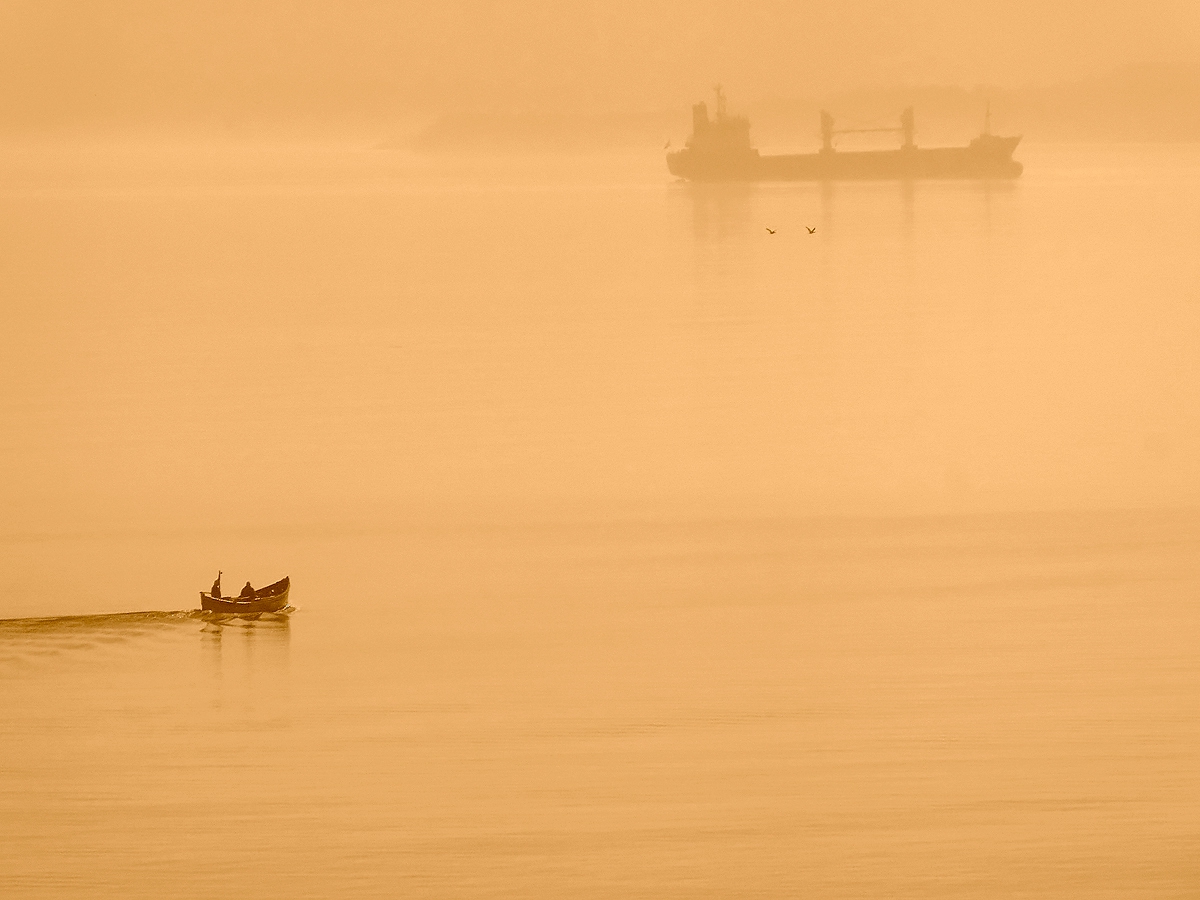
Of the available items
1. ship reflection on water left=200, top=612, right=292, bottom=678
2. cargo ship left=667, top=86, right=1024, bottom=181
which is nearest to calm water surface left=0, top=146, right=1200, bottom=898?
ship reflection on water left=200, top=612, right=292, bottom=678

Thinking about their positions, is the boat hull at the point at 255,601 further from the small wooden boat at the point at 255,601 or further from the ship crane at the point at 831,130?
the ship crane at the point at 831,130

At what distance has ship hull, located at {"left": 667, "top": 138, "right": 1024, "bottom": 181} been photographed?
83.1m

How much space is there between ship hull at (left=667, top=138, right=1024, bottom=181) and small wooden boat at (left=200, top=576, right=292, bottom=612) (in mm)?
73432

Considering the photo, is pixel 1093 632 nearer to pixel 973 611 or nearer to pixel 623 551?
pixel 973 611

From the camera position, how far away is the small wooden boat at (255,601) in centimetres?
1051

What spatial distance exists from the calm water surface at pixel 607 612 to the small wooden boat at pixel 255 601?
0.15m

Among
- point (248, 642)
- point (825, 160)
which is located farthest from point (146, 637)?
point (825, 160)

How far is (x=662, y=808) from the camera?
7.61 metres

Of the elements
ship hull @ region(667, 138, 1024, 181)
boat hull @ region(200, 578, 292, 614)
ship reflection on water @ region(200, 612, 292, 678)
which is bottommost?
ship reflection on water @ region(200, 612, 292, 678)

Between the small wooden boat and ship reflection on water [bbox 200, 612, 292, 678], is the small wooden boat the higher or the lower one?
the higher one

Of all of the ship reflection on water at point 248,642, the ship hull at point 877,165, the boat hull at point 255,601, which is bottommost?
the ship reflection on water at point 248,642

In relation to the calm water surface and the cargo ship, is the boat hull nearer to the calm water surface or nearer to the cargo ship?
the calm water surface

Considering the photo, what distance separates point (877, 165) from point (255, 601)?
7635 centimetres

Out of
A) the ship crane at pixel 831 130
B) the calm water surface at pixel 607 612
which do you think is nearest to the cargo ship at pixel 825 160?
the ship crane at pixel 831 130
